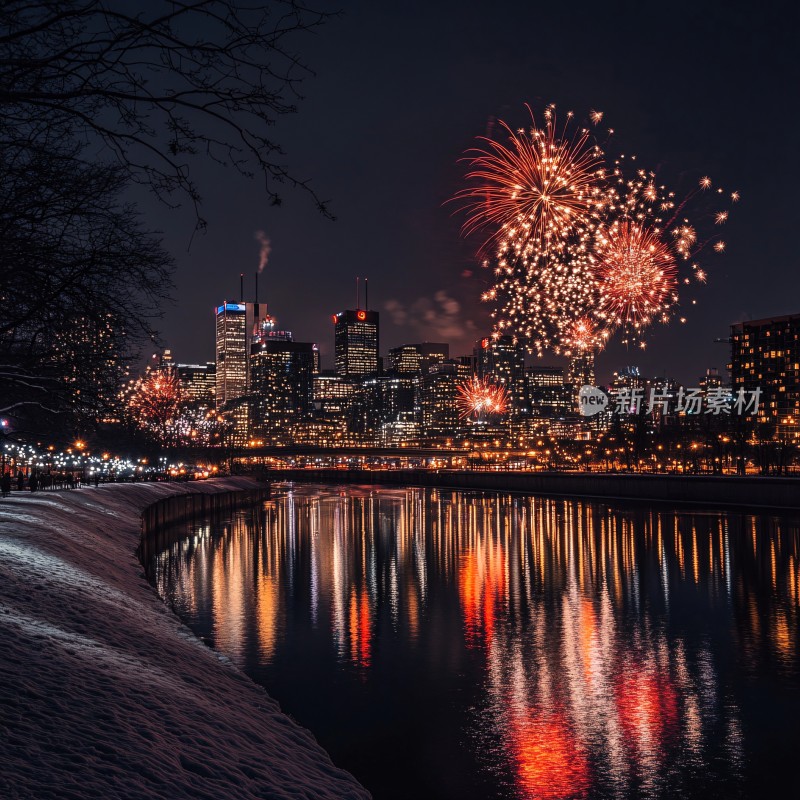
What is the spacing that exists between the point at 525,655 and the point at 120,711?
36.1 ft

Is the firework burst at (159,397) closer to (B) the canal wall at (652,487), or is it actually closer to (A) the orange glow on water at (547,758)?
(B) the canal wall at (652,487)

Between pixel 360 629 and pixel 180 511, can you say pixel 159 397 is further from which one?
pixel 360 629

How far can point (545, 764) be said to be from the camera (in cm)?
1163

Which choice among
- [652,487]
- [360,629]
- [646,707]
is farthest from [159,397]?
[646,707]

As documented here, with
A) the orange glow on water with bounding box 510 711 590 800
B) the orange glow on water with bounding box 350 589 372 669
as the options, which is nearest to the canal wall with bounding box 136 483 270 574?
the orange glow on water with bounding box 350 589 372 669

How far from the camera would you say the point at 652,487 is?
72312mm

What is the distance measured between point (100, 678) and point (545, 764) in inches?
235

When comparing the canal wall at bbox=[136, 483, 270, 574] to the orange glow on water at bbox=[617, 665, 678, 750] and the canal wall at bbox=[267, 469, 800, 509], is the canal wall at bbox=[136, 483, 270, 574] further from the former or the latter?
the canal wall at bbox=[267, 469, 800, 509]

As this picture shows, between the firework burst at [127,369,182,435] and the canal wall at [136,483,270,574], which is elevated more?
the firework burst at [127,369,182,435]

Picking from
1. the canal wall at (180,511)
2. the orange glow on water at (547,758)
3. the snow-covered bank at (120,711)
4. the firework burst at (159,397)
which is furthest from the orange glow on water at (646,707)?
the firework burst at (159,397)

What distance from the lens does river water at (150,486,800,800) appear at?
459 inches

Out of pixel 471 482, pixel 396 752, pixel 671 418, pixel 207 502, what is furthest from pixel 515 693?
pixel 671 418

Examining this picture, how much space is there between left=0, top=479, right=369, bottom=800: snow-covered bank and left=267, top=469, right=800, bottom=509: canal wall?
5104 centimetres

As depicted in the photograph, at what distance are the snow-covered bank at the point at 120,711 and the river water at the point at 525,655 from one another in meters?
1.44
